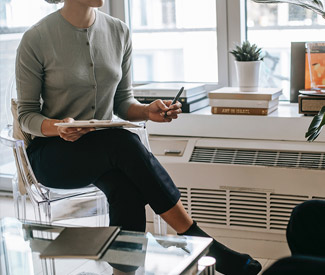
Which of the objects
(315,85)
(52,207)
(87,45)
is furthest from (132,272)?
(315,85)

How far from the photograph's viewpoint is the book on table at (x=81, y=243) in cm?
143

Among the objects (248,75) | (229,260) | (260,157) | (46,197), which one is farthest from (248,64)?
(46,197)

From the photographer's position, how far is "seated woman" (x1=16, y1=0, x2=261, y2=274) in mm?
1909

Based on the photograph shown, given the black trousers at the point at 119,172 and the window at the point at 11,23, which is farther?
the window at the point at 11,23

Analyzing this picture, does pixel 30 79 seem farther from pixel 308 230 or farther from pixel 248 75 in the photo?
pixel 308 230

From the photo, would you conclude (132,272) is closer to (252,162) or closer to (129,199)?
(129,199)

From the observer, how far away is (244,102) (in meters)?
2.49

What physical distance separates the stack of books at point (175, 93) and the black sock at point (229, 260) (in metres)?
0.76

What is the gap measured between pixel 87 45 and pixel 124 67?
8.3 inches

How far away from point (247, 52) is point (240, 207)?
2.14 ft

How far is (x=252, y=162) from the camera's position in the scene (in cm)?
239

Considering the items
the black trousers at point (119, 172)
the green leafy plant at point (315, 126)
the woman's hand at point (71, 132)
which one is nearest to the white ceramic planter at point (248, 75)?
the green leafy plant at point (315, 126)

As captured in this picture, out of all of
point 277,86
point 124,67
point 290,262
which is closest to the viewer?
point 290,262

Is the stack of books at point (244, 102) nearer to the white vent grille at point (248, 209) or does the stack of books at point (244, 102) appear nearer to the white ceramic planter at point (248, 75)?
the white ceramic planter at point (248, 75)
